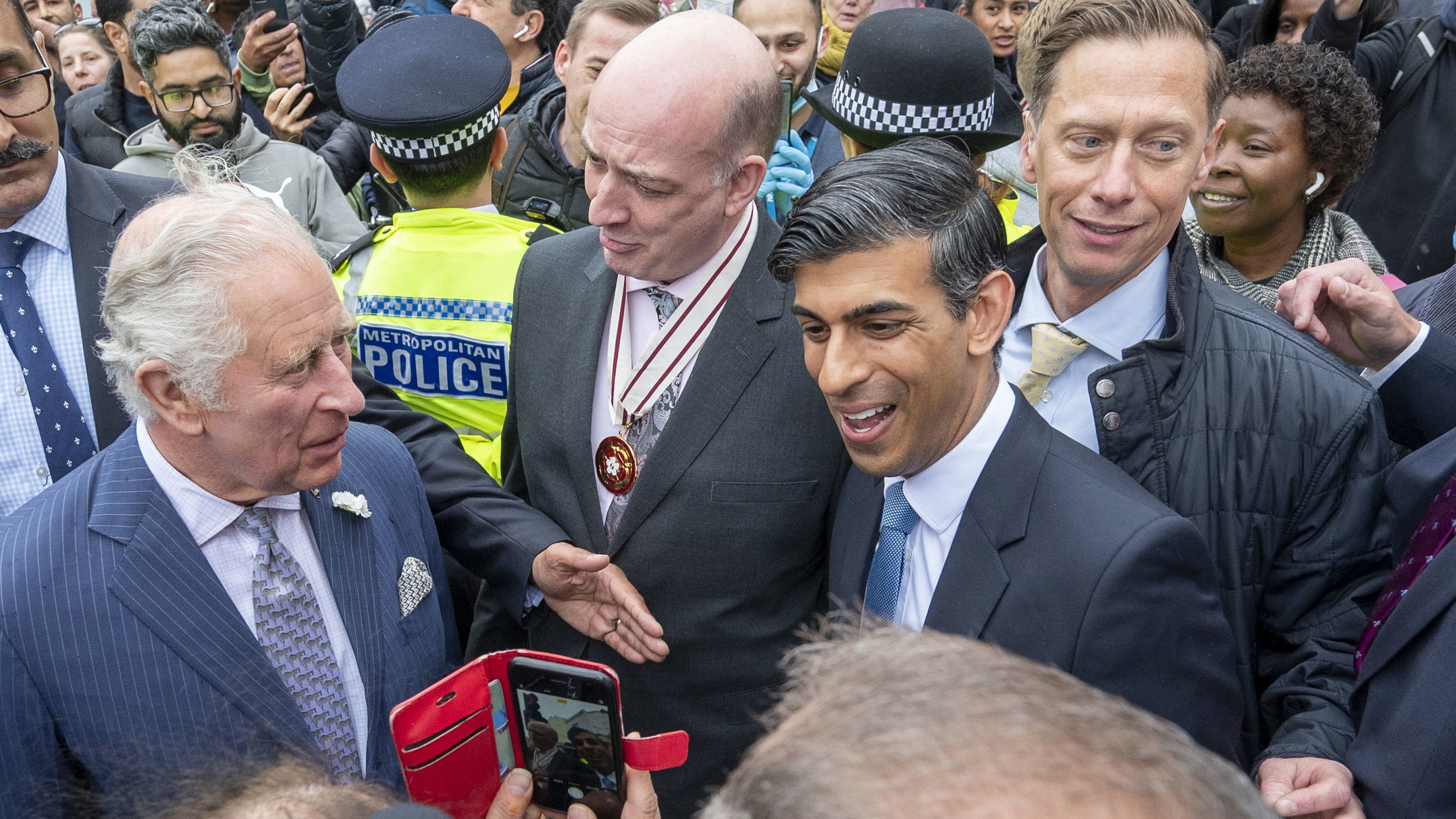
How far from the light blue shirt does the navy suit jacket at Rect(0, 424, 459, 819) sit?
64 centimetres

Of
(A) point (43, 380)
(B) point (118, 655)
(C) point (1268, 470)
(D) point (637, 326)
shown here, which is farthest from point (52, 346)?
(C) point (1268, 470)

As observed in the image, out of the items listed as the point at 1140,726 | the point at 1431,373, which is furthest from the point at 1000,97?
the point at 1140,726

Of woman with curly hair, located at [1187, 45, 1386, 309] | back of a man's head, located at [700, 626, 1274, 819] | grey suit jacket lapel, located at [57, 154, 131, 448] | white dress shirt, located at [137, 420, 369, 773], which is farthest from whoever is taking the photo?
woman with curly hair, located at [1187, 45, 1386, 309]

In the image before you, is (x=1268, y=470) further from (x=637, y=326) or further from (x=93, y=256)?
(x=93, y=256)

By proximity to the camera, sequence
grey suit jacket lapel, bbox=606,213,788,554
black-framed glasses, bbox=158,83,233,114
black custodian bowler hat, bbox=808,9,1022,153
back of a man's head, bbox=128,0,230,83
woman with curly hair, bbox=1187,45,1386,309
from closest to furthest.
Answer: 1. grey suit jacket lapel, bbox=606,213,788,554
2. woman with curly hair, bbox=1187,45,1386,309
3. black custodian bowler hat, bbox=808,9,1022,153
4. back of a man's head, bbox=128,0,230,83
5. black-framed glasses, bbox=158,83,233,114

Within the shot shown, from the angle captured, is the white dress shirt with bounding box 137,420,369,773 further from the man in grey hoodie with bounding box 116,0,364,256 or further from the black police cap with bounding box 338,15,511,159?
the man in grey hoodie with bounding box 116,0,364,256

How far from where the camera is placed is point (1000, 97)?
12.6 feet

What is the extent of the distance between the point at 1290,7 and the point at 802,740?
574 centimetres

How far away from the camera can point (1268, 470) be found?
2285 mm

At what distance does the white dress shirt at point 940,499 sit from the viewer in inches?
84.6

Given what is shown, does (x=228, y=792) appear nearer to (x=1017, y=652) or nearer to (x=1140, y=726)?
Answer: (x=1140, y=726)

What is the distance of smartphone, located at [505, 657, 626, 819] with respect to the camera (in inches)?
77.2

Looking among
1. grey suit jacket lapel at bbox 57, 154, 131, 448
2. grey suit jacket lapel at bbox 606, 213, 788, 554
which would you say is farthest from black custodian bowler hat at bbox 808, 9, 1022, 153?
grey suit jacket lapel at bbox 57, 154, 131, 448

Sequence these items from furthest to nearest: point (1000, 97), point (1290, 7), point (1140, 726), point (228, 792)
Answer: point (1290, 7), point (1000, 97), point (228, 792), point (1140, 726)
